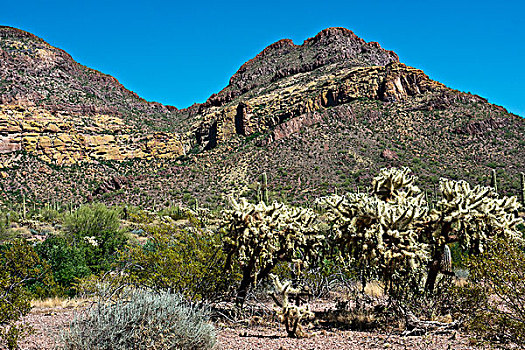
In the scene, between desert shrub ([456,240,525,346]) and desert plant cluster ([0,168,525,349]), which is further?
desert plant cluster ([0,168,525,349])

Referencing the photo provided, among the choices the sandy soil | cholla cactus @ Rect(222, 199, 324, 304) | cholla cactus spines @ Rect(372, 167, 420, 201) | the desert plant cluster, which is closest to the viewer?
the desert plant cluster

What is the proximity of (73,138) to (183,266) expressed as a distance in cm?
7321

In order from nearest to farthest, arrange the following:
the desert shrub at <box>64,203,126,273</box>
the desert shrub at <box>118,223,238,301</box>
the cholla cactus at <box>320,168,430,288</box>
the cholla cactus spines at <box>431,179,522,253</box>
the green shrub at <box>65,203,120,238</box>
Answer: the cholla cactus at <box>320,168,430,288</box>, the cholla cactus spines at <box>431,179,522,253</box>, the desert shrub at <box>118,223,238,301</box>, the desert shrub at <box>64,203,126,273</box>, the green shrub at <box>65,203,120,238</box>

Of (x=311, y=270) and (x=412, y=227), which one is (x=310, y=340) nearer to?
(x=412, y=227)

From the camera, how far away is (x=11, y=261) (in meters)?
7.37

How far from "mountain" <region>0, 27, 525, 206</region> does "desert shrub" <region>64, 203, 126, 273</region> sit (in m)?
21.0

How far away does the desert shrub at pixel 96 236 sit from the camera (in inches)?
557

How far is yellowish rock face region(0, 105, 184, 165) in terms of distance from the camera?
6900 cm

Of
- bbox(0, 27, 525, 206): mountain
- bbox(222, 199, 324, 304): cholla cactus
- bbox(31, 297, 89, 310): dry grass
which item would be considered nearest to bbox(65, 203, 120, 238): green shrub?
bbox(31, 297, 89, 310): dry grass

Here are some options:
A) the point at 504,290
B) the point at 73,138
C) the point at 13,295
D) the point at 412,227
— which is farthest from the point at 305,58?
the point at 504,290

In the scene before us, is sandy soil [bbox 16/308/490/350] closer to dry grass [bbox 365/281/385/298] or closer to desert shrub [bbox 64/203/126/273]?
dry grass [bbox 365/281/385/298]

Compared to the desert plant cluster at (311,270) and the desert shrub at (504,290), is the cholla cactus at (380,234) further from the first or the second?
the desert shrub at (504,290)

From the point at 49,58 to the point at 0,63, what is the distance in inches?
457

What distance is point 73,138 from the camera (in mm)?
73312
